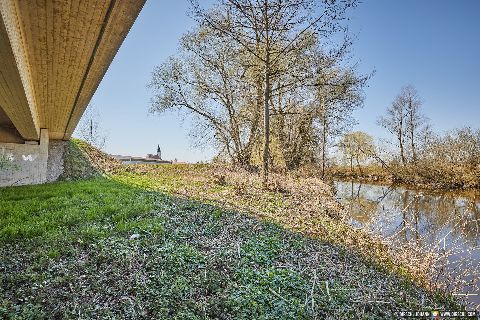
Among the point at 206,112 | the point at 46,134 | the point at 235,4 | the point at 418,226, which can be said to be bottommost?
the point at 418,226

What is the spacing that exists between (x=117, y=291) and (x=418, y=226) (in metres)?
9.55

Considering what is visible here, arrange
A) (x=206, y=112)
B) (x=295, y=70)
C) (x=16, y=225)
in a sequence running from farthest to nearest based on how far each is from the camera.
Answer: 1. (x=206, y=112)
2. (x=295, y=70)
3. (x=16, y=225)

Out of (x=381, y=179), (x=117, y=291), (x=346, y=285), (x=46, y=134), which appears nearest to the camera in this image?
(x=117, y=291)

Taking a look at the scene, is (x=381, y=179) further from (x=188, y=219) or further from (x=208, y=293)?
(x=208, y=293)

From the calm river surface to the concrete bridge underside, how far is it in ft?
19.0

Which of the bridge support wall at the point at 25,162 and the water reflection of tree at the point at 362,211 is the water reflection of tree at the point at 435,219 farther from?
the bridge support wall at the point at 25,162

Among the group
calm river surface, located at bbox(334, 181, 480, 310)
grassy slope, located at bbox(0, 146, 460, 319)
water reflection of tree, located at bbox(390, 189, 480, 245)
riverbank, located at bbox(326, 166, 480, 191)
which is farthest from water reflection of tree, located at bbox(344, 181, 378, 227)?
riverbank, located at bbox(326, 166, 480, 191)

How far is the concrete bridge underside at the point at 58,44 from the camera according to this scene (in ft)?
12.6

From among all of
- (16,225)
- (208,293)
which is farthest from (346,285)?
(16,225)

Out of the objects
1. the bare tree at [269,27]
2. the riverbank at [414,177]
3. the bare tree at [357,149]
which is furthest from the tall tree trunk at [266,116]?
the bare tree at [357,149]

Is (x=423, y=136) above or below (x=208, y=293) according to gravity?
above

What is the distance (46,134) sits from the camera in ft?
58.0

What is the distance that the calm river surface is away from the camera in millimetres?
5700

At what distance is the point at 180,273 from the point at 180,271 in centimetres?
5
